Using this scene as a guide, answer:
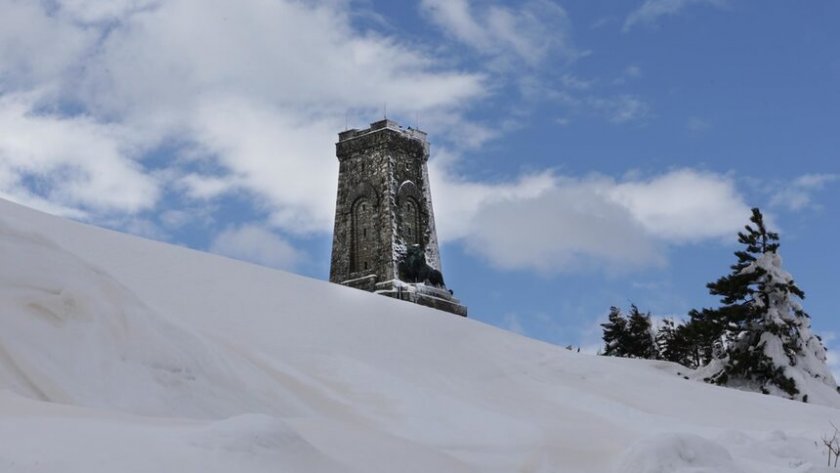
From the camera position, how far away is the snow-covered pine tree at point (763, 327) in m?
21.6

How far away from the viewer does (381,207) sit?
163 ft

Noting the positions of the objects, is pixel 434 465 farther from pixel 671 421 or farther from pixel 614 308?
pixel 614 308

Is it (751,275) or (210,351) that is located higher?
(751,275)

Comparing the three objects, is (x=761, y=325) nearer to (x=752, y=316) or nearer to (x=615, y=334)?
(x=752, y=316)

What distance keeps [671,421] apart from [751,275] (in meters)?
10.8

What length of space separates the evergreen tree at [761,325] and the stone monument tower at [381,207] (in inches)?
995

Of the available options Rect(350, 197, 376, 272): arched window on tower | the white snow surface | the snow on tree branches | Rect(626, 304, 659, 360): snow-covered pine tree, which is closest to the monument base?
Rect(350, 197, 376, 272): arched window on tower

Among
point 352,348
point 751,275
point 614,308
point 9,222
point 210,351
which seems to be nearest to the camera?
point 9,222

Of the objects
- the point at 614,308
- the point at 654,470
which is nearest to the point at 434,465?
the point at 654,470

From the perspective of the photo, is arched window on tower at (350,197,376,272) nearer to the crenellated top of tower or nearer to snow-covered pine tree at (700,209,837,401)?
the crenellated top of tower

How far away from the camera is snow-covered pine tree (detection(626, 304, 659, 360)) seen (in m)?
32.8

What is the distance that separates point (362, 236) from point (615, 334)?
775 inches

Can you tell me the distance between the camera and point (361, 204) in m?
50.9

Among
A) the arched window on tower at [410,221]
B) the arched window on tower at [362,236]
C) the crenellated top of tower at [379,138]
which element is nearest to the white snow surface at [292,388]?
the arched window on tower at [362,236]
